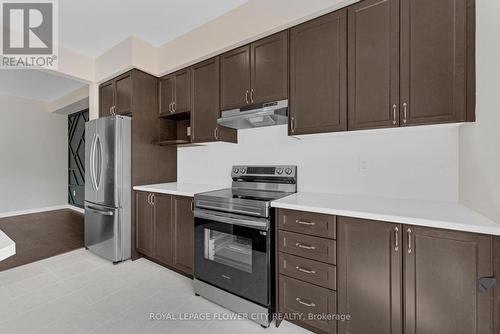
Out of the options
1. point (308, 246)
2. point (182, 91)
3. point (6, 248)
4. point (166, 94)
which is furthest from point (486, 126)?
point (166, 94)

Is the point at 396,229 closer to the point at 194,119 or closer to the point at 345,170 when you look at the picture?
the point at 345,170

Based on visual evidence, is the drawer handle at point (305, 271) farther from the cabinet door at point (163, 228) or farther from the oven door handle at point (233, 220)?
the cabinet door at point (163, 228)

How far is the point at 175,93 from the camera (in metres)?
2.86

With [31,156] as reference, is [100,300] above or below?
below

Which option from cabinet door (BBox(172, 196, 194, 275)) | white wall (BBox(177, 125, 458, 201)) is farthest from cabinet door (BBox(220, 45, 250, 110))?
cabinet door (BBox(172, 196, 194, 275))

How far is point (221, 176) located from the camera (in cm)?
282

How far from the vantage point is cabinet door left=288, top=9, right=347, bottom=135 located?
1.74 metres

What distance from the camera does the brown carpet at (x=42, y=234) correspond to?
292 cm

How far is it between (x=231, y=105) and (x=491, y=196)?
6.55 ft

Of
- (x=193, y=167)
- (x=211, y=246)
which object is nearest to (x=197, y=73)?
(x=193, y=167)

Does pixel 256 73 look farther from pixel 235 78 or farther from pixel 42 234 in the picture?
pixel 42 234

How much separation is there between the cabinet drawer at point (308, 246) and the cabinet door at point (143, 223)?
1.76 meters

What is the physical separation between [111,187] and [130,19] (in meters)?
1.91

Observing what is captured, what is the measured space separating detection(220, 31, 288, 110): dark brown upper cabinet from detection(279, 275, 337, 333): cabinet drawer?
5.02 feet
